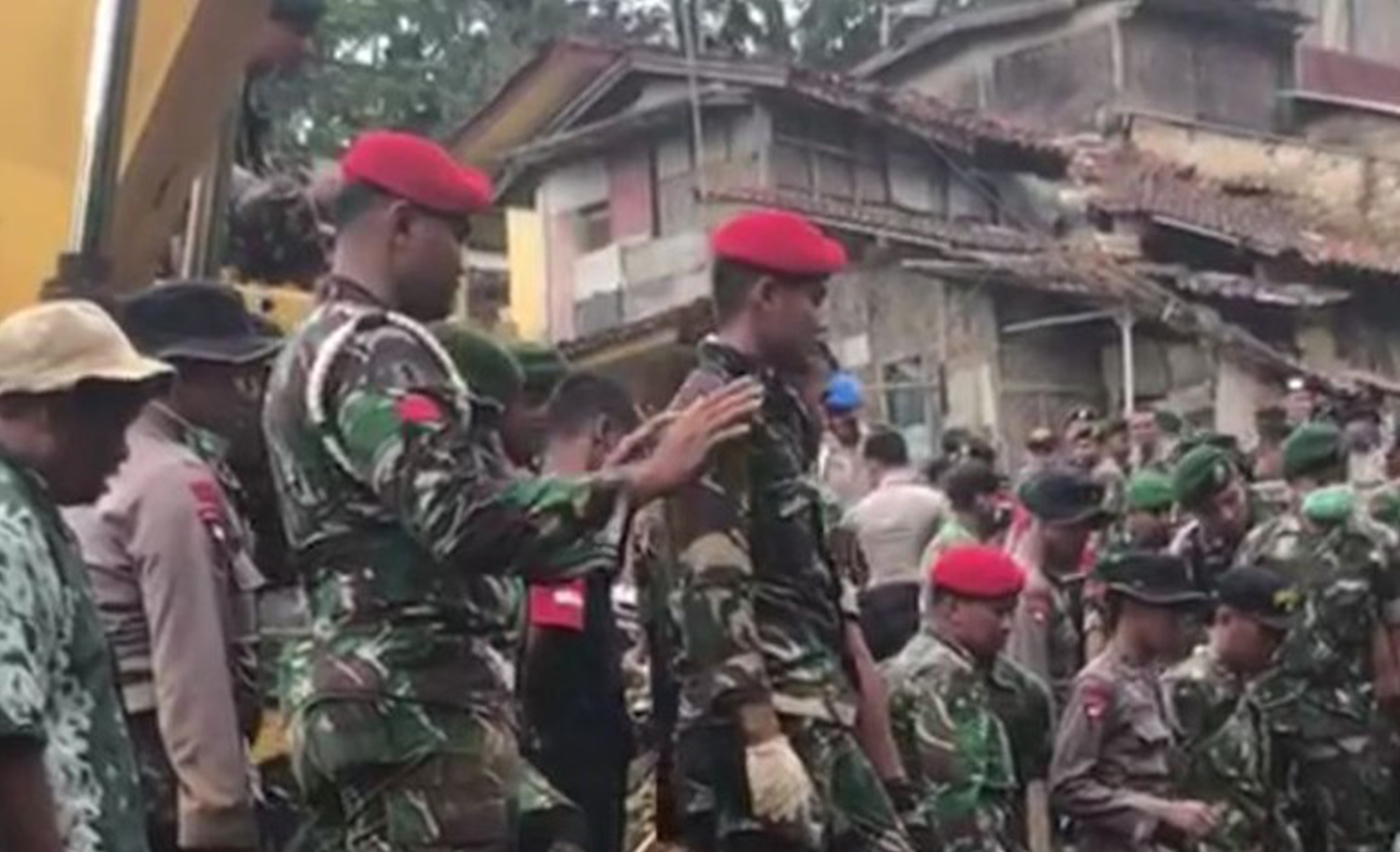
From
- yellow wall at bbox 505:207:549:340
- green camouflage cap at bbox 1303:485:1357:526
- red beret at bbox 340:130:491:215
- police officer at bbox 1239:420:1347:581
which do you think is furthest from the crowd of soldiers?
yellow wall at bbox 505:207:549:340

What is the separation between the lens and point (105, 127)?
619 centimetres

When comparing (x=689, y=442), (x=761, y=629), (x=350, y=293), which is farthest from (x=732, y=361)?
(x=350, y=293)

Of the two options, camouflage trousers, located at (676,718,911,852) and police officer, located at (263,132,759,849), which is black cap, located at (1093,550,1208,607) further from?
police officer, located at (263,132,759,849)

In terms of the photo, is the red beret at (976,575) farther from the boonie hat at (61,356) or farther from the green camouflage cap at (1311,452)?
the boonie hat at (61,356)

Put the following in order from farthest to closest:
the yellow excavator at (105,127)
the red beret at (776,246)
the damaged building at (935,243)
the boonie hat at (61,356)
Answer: the damaged building at (935,243) → the red beret at (776,246) → the yellow excavator at (105,127) → the boonie hat at (61,356)

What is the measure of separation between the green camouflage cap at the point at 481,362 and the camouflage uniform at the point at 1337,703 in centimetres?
408

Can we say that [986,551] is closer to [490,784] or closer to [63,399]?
[490,784]

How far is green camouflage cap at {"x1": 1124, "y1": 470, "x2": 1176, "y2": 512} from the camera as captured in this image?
36.3 feet

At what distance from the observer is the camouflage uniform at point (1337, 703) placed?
31.6 ft

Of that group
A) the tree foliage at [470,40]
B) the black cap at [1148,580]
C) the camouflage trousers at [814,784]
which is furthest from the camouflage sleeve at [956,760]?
the tree foliage at [470,40]

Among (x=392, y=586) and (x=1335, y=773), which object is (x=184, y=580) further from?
(x=1335, y=773)

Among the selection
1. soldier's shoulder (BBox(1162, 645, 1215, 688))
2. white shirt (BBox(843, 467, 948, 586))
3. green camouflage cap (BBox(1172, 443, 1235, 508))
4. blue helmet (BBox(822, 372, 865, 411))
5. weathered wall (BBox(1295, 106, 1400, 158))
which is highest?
weathered wall (BBox(1295, 106, 1400, 158))

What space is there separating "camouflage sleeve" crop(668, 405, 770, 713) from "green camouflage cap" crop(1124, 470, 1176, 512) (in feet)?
16.8

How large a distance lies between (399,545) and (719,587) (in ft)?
3.20
